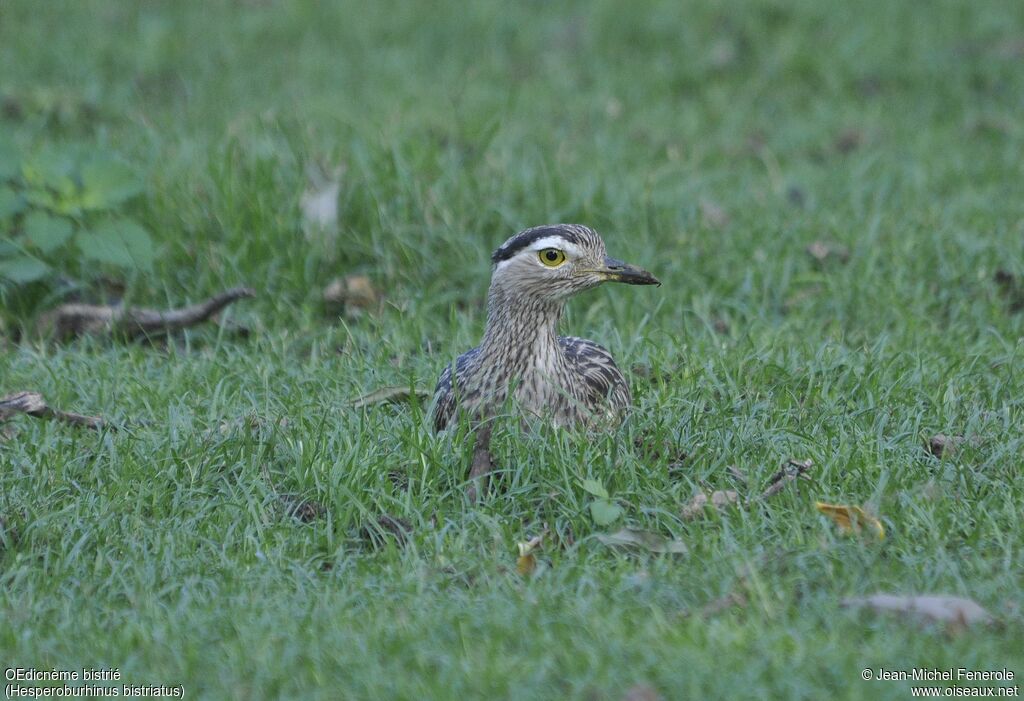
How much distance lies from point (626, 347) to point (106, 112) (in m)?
4.50

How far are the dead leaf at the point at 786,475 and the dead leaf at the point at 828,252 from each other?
2593mm

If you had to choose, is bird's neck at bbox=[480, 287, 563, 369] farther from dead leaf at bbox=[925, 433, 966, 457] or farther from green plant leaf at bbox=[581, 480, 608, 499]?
dead leaf at bbox=[925, 433, 966, 457]

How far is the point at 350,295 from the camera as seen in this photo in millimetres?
6727

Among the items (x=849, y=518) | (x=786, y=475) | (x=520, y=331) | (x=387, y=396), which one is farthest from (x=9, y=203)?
(x=849, y=518)

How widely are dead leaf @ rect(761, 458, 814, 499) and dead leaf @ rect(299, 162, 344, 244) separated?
304 cm

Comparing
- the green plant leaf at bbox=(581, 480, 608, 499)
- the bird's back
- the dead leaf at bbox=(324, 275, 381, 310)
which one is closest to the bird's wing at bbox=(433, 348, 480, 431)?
the bird's back

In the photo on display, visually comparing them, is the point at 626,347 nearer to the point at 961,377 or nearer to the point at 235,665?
the point at 961,377

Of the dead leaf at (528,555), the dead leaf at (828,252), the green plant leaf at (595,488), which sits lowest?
the dead leaf at (528,555)

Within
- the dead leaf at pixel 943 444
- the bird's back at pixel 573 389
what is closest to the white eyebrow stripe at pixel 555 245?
the bird's back at pixel 573 389

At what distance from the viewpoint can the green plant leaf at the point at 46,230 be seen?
645cm

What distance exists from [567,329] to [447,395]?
4.66ft

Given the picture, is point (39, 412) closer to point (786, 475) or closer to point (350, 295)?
point (350, 295)

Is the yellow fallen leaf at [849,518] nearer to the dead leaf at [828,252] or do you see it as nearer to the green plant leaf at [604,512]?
the green plant leaf at [604,512]

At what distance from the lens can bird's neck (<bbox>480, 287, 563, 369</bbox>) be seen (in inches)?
198
